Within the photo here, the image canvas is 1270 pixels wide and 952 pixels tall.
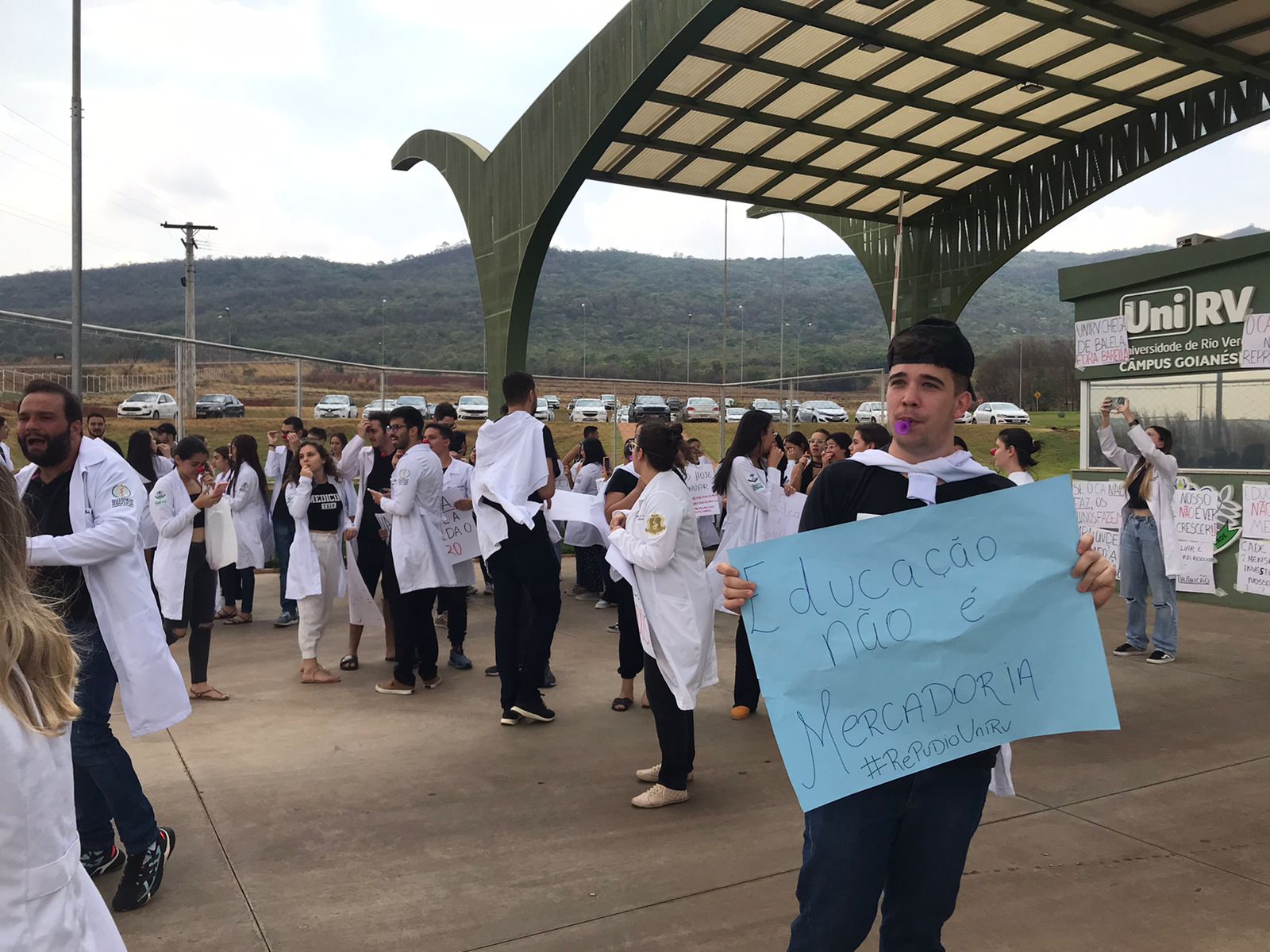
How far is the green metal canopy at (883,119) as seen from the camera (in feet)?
33.8

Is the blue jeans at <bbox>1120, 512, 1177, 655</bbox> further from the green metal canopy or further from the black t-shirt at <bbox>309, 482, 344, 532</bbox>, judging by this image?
the black t-shirt at <bbox>309, 482, 344, 532</bbox>

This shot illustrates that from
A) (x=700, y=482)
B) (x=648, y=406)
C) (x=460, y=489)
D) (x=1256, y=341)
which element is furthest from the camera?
(x=648, y=406)

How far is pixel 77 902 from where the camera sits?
1546 millimetres

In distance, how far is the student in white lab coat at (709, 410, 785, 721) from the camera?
6.40 metres

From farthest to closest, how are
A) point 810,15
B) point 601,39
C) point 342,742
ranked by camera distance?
1. point 601,39
2. point 810,15
3. point 342,742

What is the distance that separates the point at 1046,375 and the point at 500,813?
43.0 metres

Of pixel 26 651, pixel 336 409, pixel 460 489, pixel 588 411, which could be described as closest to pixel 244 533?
pixel 460 489

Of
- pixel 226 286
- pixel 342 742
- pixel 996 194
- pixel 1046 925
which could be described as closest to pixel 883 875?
pixel 1046 925

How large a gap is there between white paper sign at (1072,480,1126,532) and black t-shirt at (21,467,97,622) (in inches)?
428

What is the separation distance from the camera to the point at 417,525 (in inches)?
280

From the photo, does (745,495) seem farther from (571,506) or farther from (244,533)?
(244,533)

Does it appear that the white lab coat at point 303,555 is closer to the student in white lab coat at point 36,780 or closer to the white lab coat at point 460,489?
the white lab coat at point 460,489

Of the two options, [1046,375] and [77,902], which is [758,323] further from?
[77,902]

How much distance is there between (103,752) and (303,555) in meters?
3.71
